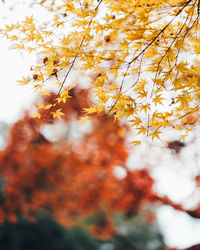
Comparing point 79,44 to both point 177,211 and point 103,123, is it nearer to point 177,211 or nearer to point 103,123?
point 103,123

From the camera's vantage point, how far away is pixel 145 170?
599cm

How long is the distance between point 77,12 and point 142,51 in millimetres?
562

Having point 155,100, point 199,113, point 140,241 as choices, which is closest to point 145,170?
point 140,241

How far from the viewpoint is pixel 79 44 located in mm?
1345

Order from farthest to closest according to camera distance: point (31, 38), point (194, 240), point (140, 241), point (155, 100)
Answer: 1. point (140, 241)
2. point (194, 240)
3. point (155, 100)
4. point (31, 38)

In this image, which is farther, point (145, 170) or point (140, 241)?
point (140, 241)

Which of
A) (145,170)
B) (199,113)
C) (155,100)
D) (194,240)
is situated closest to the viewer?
(155,100)

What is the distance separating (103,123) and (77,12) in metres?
5.71

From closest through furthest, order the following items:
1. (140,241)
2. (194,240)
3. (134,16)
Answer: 1. (134,16)
2. (194,240)
3. (140,241)

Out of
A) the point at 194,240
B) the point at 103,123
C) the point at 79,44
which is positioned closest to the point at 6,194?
the point at 103,123

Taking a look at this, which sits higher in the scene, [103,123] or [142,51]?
[103,123]

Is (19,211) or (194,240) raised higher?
(19,211)

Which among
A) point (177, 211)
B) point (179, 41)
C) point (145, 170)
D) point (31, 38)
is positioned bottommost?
point (177, 211)

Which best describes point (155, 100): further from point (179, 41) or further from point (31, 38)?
point (31, 38)
